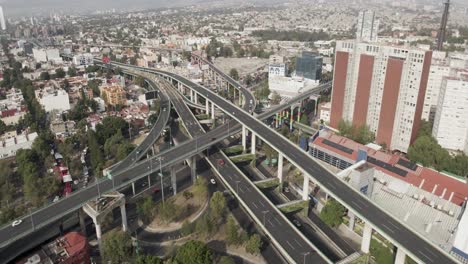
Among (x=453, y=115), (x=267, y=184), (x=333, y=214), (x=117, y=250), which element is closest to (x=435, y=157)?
(x=453, y=115)

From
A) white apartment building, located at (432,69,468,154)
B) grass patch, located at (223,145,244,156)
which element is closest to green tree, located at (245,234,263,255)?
grass patch, located at (223,145,244,156)

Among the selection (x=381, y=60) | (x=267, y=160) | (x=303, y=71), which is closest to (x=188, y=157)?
(x=267, y=160)

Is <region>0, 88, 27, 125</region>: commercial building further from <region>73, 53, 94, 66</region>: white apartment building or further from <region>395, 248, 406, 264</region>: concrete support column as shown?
<region>395, 248, 406, 264</region>: concrete support column

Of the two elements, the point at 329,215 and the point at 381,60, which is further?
the point at 381,60

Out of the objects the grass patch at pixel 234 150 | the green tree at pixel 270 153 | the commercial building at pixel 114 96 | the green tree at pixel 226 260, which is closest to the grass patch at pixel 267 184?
the green tree at pixel 270 153

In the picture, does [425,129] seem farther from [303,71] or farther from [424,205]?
[303,71]
